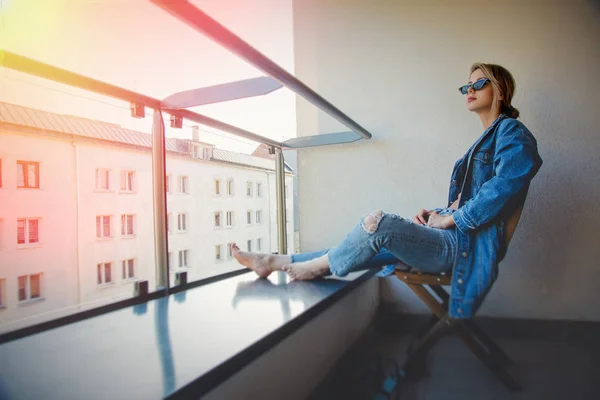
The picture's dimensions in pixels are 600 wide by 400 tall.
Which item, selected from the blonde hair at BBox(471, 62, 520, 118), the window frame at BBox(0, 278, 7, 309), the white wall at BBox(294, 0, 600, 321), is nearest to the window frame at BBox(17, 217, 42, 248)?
the window frame at BBox(0, 278, 7, 309)

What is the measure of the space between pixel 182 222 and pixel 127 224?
212 mm

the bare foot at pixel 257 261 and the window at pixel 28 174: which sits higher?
the window at pixel 28 174

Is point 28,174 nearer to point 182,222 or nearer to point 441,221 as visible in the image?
point 182,222

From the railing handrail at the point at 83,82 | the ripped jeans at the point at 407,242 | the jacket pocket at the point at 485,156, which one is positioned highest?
the railing handrail at the point at 83,82

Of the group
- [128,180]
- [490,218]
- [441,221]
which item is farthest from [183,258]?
[490,218]

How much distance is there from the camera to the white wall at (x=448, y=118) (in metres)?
1.90

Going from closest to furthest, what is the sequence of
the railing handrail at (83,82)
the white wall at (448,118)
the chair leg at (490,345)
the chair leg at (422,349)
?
the railing handrail at (83,82)
the chair leg at (422,349)
the chair leg at (490,345)
the white wall at (448,118)

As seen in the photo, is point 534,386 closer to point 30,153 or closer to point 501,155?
point 501,155

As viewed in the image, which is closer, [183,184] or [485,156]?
[485,156]

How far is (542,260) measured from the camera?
6.37ft

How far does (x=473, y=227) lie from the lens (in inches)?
50.0

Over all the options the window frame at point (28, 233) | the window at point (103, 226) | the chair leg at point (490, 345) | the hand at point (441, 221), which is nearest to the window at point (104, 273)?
the window at point (103, 226)

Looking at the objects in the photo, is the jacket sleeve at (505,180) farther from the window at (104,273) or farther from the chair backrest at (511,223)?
the window at (104,273)

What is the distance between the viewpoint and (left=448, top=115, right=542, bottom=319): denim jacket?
4.07 ft
